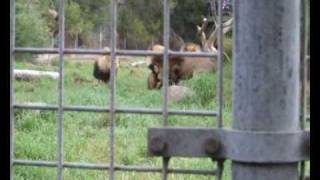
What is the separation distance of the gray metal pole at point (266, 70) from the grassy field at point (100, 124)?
1.54m

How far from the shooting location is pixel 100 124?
420cm

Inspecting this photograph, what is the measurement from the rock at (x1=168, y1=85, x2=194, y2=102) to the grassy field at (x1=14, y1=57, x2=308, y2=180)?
43mm

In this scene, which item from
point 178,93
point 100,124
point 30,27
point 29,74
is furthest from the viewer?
point 29,74

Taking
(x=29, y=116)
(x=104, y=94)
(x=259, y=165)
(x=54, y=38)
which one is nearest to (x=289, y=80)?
(x=259, y=165)

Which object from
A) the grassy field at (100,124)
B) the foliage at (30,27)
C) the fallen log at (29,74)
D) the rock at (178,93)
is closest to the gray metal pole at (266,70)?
the grassy field at (100,124)

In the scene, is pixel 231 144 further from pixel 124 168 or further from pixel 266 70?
pixel 124 168

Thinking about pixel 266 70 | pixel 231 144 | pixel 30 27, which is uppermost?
pixel 30 27

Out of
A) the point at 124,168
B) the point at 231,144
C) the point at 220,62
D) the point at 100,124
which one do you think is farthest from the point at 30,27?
the point at 231,144

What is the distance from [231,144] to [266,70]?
0.16 metres

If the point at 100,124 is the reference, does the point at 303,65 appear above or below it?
above

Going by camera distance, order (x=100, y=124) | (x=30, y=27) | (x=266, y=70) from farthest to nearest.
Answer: (x=30, y=27) < (x=100, y=124) < (x=266, y=70)

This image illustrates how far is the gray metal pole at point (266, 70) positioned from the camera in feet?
4.48

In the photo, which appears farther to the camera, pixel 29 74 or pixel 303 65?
pixel 29 74
